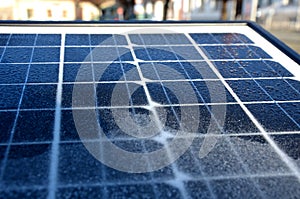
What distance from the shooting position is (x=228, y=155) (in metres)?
3.09

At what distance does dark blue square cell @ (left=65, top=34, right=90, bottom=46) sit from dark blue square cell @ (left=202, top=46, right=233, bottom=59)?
1.60 metres

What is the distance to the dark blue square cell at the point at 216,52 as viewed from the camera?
4.92 m

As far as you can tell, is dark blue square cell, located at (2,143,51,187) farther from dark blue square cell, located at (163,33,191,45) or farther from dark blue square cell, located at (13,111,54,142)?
dark blue square cell, located at (163,33,191,45)

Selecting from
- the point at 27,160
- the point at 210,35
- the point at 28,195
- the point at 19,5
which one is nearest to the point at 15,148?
the point at 27,160

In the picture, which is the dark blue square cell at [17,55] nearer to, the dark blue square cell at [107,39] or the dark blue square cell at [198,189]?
the dark blue square cell at [107,39]

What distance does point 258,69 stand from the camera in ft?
15.2

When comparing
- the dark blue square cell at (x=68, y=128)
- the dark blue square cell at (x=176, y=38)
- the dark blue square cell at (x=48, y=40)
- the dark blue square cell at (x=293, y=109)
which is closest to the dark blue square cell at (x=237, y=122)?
the dark blue square cell at (x=293, y=109)

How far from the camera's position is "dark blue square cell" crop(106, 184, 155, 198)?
2.58 metres

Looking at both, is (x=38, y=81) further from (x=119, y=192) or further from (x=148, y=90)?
(x=119, y=192)

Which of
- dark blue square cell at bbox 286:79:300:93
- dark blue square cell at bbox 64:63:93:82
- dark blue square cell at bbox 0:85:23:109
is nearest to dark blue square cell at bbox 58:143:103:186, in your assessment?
dark blue square cell at bbox 0:85:23:109

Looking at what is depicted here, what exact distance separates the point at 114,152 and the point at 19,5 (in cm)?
3653

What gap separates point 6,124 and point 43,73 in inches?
41.4

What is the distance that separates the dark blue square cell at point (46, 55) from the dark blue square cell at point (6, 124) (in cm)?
125

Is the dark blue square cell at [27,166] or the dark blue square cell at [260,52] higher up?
the dark blue square cell at [260,52]
